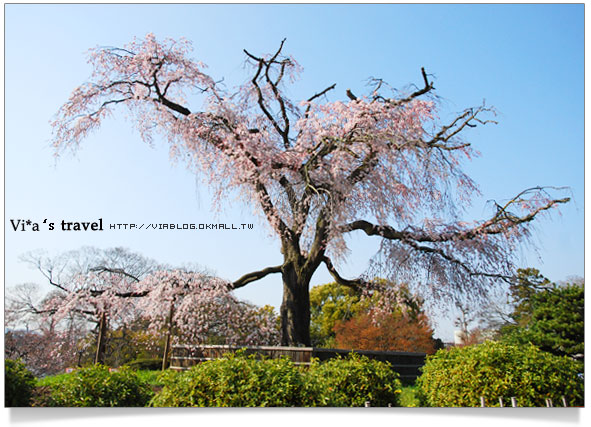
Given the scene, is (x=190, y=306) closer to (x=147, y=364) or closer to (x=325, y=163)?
(x=147, y=364)

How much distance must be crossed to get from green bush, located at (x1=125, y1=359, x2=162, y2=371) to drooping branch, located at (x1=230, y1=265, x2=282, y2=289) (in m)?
1.28

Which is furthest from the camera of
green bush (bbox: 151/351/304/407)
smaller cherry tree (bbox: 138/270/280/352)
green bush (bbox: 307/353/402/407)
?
smaller cherry tree (bbox: 138/270/280/352)

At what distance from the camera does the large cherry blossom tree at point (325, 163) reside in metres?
4.54

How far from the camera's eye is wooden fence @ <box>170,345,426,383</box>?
4566 mm

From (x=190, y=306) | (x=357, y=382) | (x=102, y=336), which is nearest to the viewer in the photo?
(x=357, y=382)

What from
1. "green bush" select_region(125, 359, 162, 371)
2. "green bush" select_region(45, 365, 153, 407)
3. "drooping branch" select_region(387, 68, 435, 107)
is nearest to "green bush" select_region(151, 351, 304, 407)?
"green bush" select_region(45, 365, 153, 407)

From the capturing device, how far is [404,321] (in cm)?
544

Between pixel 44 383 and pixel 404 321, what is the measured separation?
3599mm

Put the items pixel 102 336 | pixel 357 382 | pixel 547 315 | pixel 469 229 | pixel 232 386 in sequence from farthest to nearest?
pixel 102 336
pixel 469 229
pixel 547 315
pixel 357 382
pixel 232 386

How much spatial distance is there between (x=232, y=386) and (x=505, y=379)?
1826mm

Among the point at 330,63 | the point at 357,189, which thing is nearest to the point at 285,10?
the point at 330,63

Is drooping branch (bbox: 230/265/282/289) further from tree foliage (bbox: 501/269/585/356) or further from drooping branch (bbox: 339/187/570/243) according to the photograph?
tree foliage (bbox: 501/269/585/356)

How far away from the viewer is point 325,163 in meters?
4.61

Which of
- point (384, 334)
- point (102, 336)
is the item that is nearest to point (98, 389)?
point (102, 336)
